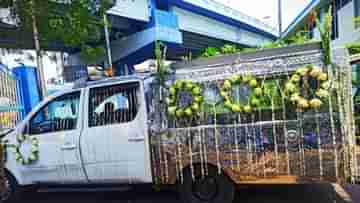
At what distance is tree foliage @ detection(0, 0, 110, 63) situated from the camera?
6039mm

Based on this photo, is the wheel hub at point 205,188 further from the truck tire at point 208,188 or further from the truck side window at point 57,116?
the truck side window at point 57,116

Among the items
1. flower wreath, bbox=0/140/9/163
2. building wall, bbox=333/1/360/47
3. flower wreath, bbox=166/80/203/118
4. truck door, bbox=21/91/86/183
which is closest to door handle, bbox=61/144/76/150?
truck door, bbox=21/91/86/183

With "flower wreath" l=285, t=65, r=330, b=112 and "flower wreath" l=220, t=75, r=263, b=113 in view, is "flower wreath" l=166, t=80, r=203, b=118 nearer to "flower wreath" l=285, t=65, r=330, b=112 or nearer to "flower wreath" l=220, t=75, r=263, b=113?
"flower wreath" l=220, t=75, r=263, b=113

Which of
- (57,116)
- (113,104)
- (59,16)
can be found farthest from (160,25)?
(113,104)

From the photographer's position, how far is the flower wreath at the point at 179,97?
3.79 meters

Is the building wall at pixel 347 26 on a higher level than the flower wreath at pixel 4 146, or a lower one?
higher

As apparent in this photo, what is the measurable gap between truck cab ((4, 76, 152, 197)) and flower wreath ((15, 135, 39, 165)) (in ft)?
0.07

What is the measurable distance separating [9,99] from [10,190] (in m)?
5.07

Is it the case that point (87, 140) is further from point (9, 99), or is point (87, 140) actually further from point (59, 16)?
point (9, 99)

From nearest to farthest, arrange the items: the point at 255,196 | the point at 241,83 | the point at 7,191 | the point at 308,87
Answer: the point at 308,87, the point at 241,83, the point at 255,196, the point at 7,191

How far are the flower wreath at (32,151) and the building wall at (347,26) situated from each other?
40.5ft

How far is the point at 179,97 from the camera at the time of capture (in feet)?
12.7

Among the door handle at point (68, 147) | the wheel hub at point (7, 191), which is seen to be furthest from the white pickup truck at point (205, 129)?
the wheel hub at point (7, 191)

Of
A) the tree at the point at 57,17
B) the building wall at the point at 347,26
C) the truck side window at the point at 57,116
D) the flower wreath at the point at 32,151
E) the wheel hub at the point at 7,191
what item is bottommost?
the wheel hub at the point at 7,191
